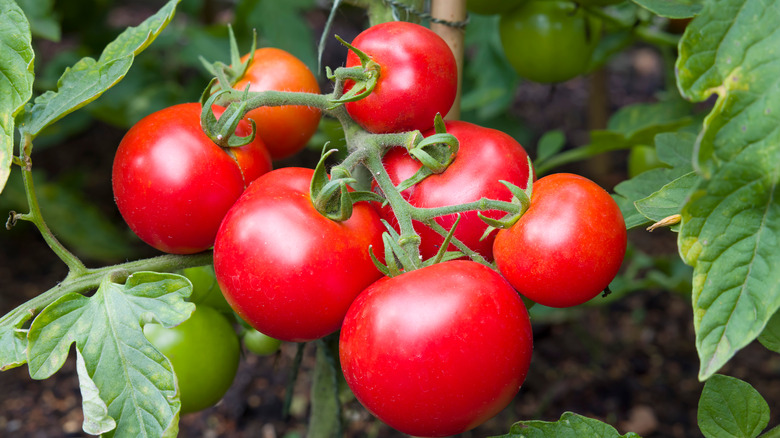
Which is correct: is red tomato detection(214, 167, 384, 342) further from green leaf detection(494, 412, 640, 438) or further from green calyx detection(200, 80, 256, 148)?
green leaf detection(494, 412, 640, 438)

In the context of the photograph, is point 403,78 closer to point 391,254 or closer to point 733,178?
point 391,254

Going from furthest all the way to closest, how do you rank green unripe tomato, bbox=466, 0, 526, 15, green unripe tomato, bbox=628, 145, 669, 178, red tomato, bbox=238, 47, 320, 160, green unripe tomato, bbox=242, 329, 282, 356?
green unripe tomato, bbox=628, 145, 669, 178
green unripe tomato, bbox=466, 0, 526, 15
green unripe tomato, bbox=242, 329, 282, 356
red tomato, bbox=238, 47, 320, 160

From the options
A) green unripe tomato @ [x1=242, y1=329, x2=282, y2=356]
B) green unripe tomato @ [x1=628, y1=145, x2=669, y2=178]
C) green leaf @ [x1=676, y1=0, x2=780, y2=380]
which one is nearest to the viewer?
green leaf @ [x1=676, y1=0, x2=780, y2=380]

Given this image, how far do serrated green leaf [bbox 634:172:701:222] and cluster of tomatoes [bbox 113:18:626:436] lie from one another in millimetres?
41

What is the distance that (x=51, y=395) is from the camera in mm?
1414

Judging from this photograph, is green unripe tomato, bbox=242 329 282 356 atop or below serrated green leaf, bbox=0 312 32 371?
below

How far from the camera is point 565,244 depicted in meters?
0.52

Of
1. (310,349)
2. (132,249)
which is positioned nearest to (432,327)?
(310,349)

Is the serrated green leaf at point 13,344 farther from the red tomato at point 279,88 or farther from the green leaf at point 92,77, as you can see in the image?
the red tomato at point 279,88

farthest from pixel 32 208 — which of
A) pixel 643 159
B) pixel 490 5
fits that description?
pixel 643 159

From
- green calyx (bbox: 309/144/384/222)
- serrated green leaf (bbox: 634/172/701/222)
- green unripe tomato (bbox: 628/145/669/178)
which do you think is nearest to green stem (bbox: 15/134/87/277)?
green calyx (bbox: 309/144/384/222)

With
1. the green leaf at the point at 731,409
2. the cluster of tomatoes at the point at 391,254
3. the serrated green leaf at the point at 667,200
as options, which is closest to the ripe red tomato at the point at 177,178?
the cluster of tomatoes at the point at 391,254

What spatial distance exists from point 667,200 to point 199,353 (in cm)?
54

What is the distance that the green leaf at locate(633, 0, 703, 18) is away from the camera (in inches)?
27.2
